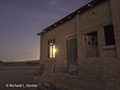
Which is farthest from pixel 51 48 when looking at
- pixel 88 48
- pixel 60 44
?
pixel 88 48

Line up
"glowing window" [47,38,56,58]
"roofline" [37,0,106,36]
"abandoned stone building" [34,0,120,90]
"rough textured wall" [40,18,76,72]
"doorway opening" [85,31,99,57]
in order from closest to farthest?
"abandoned stone building" [34,0,120,90] → "roofline" [37,0,106,36] → "doorway opening" [85,31,99,57] → "rough textured wall" [40,18,76,72] → "glowing window" [47,38,56,58]

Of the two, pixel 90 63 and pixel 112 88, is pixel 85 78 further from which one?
pixel 112 88

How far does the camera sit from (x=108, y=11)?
520cm

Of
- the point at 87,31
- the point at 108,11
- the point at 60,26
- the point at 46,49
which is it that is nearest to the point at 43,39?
the point at 46,49

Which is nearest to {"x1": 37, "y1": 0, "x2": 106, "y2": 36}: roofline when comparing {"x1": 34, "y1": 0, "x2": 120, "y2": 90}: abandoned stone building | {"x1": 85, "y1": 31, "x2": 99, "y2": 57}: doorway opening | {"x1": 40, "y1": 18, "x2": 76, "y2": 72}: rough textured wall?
{"x1": 34, "y1": 0, "x2": 120, "y2": 90}: abandoned stone building

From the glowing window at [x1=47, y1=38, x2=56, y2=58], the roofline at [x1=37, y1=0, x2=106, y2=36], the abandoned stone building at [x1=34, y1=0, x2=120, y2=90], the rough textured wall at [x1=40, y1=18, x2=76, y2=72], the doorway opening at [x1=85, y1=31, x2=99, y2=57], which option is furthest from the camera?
the glowing window at [x1=47, y1=38, x2=56, y2=58]

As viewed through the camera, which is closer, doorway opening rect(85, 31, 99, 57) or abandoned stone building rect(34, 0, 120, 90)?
abandoned stone building rect(34, 0, 120, 90)

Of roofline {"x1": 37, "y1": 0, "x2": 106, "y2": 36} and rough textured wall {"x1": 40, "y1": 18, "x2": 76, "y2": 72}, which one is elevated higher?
roofline {"x1": 37, "y1": 0, "x2": 106, "y2": 36}

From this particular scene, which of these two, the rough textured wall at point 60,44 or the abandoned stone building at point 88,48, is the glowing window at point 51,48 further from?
the rough textured wall at point 60,44

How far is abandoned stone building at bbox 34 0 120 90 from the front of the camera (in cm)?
380

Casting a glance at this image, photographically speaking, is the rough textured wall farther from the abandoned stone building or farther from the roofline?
the roofline

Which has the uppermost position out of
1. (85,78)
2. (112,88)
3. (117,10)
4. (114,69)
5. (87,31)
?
(117,10)

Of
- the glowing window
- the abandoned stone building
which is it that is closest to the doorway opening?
the abandoned stone building

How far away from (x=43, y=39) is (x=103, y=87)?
28.8 ft
